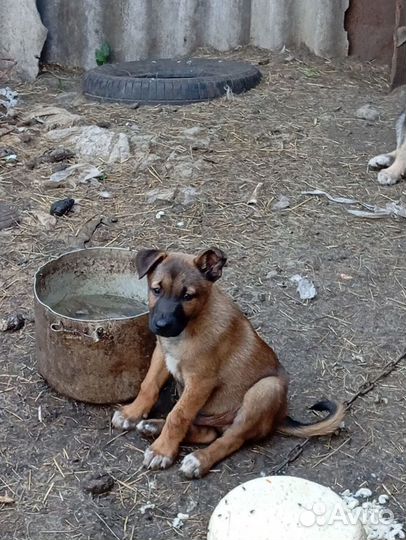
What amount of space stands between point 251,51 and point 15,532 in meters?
6.87

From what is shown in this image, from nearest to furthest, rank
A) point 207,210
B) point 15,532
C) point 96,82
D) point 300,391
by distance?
point 15,532 < point 300,391 < point 207,210 < point 96,82

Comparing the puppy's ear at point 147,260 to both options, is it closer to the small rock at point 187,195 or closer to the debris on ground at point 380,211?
the small rock at point 187,195

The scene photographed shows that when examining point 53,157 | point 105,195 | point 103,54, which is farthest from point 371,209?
point 103,54

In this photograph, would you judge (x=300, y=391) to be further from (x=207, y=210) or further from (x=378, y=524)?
(x=207, y=210)

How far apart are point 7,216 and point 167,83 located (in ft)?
8.15

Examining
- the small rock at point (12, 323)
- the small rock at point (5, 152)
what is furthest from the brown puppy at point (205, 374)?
the small rock at point (5, 152)

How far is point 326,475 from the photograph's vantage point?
4.04 m

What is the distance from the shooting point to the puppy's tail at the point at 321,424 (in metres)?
4.16

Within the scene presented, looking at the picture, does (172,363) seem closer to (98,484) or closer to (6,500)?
(98,484)

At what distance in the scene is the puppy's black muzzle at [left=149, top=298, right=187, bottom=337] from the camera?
151 inches

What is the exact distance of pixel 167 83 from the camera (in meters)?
8.16

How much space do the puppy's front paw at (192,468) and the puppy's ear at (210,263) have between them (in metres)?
0.79

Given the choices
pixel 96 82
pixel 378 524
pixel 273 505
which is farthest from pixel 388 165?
pixel 273 505

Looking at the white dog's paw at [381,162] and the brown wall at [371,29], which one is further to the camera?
the brown wall at [371,29]
